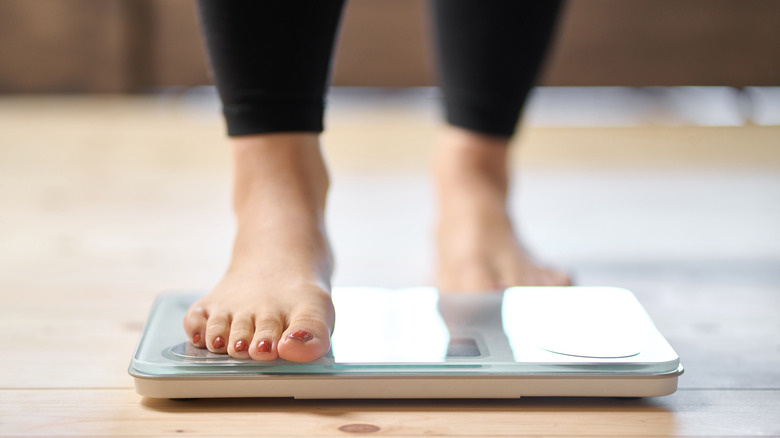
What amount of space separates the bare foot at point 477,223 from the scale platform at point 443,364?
Answer: 18cm

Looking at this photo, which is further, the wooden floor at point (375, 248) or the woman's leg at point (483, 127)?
the woman's leg at point (483, 127)

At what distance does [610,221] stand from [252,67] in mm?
734

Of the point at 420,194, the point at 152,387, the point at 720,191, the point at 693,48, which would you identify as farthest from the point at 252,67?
the point at 693,48

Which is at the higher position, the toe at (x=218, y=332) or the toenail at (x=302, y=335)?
the toenail at (x=302, y=335)

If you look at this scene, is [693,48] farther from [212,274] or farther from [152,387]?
[152,387]

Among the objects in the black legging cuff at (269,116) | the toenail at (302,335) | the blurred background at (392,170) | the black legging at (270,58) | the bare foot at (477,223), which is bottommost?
the blurred background at (392,170)

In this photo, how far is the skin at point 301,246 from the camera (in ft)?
1.90

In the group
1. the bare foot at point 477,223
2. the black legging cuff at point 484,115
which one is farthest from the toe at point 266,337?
the black legging cuff at point 484,115

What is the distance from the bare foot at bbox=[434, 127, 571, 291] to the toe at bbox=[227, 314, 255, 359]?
29cm

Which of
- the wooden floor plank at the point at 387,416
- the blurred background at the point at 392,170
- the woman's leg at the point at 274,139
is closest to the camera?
the wooden floor plank at the point at 387,416

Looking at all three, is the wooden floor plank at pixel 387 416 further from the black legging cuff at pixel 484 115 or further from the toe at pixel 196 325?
the black legging cuff at pixel 484 115

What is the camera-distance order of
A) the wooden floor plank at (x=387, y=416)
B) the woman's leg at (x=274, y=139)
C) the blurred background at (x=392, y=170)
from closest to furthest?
the wooden floor plank at (x=387, y=416) < the woman's leg at (x=274, y=139) < the blurred background at (x=392, y=170)

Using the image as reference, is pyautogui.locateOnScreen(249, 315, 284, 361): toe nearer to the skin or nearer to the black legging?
→ the skin

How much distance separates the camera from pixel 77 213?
1.22 metres
